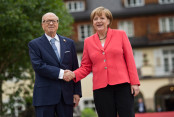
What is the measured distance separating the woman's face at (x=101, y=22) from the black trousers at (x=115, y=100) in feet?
3.08

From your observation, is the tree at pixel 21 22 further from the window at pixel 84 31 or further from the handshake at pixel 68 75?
the window at pixel 84 31

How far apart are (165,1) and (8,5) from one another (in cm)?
2030

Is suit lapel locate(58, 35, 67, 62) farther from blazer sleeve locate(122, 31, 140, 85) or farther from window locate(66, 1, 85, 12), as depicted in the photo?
window locate(66, 1, 85, 12)

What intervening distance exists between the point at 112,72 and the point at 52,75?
3.04 feet

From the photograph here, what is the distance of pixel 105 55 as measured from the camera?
16.6 feet

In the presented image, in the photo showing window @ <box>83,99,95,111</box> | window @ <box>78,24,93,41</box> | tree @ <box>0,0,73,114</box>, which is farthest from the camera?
window @ <box>78,24,93,41</box>

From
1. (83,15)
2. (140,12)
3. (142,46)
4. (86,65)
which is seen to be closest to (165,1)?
(140,12)

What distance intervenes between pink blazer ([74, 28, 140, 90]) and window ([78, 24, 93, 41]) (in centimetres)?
2560

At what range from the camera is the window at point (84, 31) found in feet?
101

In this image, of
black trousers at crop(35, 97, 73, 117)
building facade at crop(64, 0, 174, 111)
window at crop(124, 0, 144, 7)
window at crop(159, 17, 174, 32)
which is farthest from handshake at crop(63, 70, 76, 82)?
window at crop(124, 0, 144, 7)

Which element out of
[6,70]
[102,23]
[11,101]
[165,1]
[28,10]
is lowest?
[11,101]

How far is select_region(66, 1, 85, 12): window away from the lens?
30.8 m

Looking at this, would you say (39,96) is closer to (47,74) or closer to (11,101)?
(47,74)

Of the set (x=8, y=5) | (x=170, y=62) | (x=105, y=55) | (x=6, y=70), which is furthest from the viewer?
(x=170, y=62)
